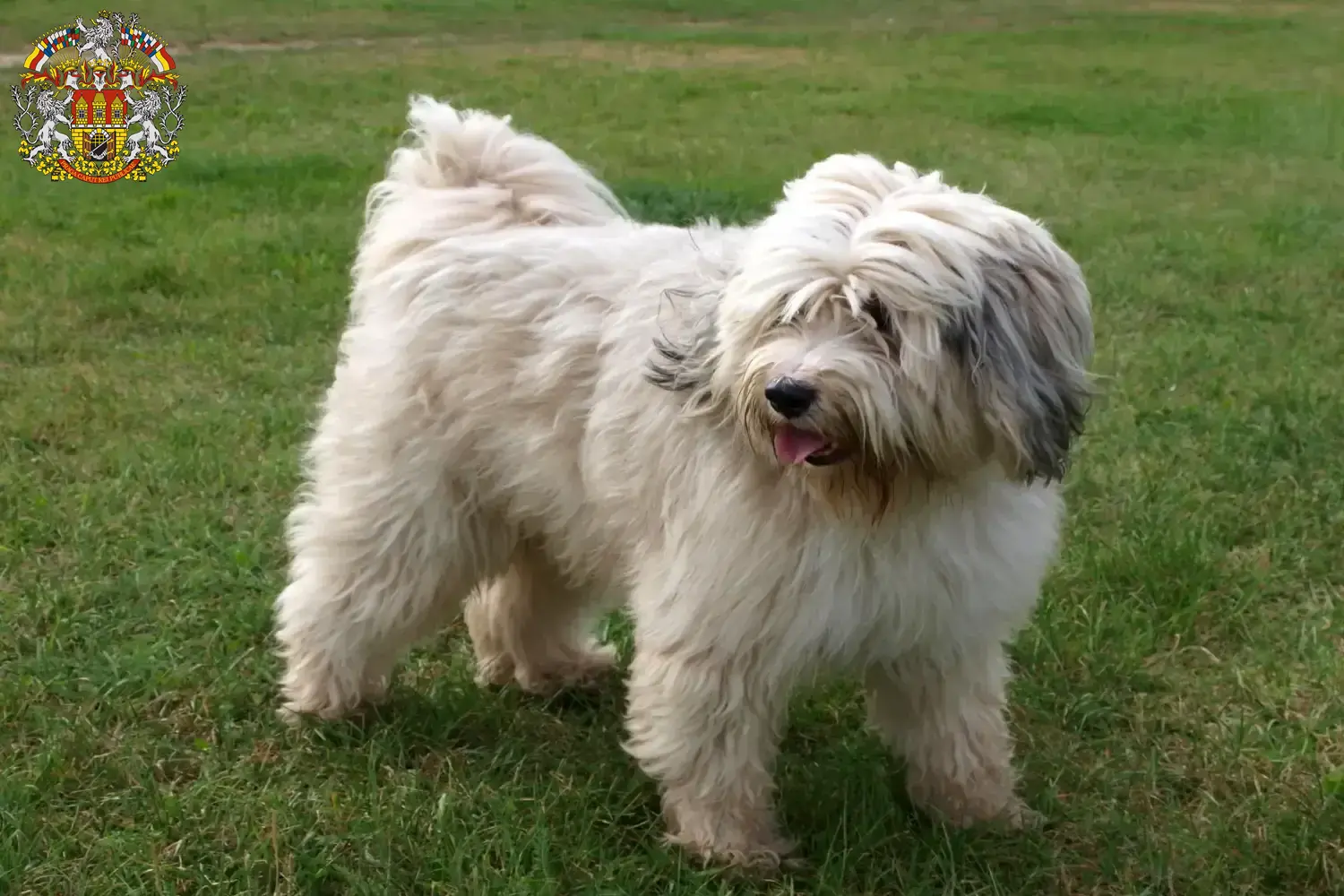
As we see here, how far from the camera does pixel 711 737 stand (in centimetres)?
295

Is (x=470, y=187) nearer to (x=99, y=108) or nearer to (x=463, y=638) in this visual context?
(x=463, y=638)

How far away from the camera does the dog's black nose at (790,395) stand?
7.64ft

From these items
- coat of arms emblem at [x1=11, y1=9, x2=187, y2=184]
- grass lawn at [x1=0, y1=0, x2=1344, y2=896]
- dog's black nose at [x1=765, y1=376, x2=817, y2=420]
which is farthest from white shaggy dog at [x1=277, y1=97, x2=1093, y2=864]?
coat of arms emblem at [x1=11, y1=9, x2=187, y2=184]

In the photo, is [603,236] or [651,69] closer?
[603,236]

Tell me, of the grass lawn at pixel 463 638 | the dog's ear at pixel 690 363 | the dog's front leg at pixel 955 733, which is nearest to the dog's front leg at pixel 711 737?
the grass lawn at pixel 463 638

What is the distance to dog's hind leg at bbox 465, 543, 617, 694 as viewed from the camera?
12.4ft

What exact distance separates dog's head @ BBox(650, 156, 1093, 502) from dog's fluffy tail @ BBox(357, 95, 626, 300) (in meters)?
1.09

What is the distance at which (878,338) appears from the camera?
2.41m

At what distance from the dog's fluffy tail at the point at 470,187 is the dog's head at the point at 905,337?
1.09 meters

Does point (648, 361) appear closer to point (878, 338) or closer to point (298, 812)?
point (878, 338)

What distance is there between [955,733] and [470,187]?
1850mm

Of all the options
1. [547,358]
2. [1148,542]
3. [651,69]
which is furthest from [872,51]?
[547,358]

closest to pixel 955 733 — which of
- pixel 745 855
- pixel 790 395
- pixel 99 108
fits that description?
pixel 745 855

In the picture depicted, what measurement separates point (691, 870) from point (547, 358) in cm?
121
